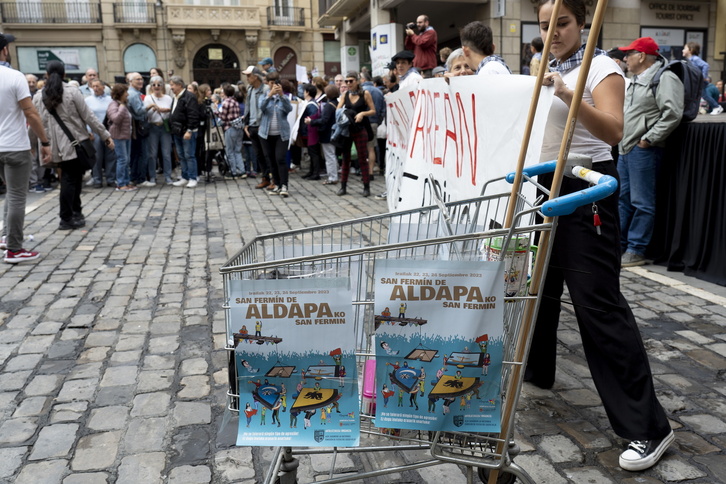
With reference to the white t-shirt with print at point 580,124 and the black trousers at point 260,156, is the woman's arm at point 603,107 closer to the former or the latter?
the white t-shirt with print at point 580,124

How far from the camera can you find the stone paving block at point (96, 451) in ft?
9.66

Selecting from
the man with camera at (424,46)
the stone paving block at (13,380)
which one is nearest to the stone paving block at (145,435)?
the stone paving block at (13,380)

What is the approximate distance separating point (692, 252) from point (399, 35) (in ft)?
49.5

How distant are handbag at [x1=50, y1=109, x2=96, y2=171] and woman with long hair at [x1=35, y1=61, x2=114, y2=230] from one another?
3 centimetres

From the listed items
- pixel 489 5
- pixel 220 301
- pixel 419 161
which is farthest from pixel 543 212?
pixel 489 5

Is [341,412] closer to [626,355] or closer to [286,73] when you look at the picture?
[626,355]

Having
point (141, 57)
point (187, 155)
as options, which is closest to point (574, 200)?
point (187, 155)

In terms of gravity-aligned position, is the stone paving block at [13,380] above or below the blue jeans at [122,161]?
below

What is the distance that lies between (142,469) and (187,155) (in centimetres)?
1082

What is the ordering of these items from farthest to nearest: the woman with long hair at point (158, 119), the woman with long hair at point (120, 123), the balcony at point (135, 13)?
1. the balcony at point (135, 13)
2. the woman with long hair at point (158, 119)
3. the woman with long hair at point (120, 123)

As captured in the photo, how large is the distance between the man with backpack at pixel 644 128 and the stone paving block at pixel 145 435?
4511mm

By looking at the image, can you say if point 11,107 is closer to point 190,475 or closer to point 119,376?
point 119,376

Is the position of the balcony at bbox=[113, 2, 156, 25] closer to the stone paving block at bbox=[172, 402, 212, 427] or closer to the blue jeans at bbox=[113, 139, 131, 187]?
the blue jeans at bbox=[113, 139, 131, 187]

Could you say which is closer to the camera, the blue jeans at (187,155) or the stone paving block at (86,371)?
the stone paving block at (86,371)
